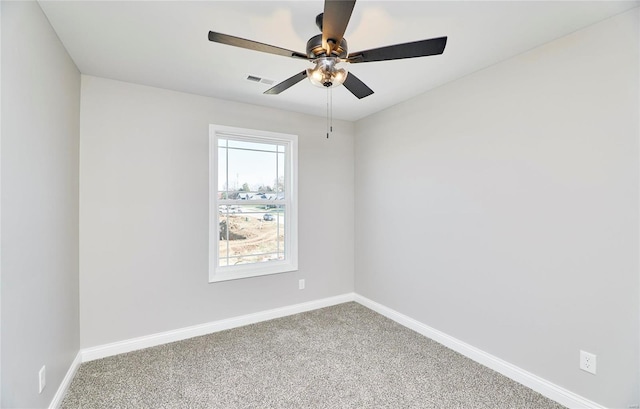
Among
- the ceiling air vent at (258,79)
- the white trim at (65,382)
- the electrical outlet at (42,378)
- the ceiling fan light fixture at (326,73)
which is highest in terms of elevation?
the ceiling air vent at (258,79)

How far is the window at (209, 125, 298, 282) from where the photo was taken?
10.2ft

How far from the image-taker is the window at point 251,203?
312 cm

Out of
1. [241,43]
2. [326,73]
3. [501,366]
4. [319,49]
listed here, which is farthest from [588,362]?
[241,43]

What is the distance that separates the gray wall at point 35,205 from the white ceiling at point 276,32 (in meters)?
0.31

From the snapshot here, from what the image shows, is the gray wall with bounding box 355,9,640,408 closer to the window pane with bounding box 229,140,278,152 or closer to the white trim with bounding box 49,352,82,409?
the window pane with bounding box 229,140,278,152

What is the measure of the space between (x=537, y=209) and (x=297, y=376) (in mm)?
2191

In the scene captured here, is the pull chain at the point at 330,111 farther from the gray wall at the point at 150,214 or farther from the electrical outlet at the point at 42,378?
the electrical outlet at the point at 42,378

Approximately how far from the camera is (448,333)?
108 inches

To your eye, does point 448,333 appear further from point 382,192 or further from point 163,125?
point 163,125

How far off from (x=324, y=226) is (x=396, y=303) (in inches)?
49.7

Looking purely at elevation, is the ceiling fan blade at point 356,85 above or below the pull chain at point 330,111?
below

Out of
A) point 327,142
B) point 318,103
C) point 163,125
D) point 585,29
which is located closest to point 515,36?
point 585,29

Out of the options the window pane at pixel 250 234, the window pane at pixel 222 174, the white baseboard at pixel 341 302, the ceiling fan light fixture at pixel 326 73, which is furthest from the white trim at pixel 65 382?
the ceiling fan light fixture at pixel 326 73

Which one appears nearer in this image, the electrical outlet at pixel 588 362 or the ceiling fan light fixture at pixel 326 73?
the ceiling fan light fixture at pixel 326 73
